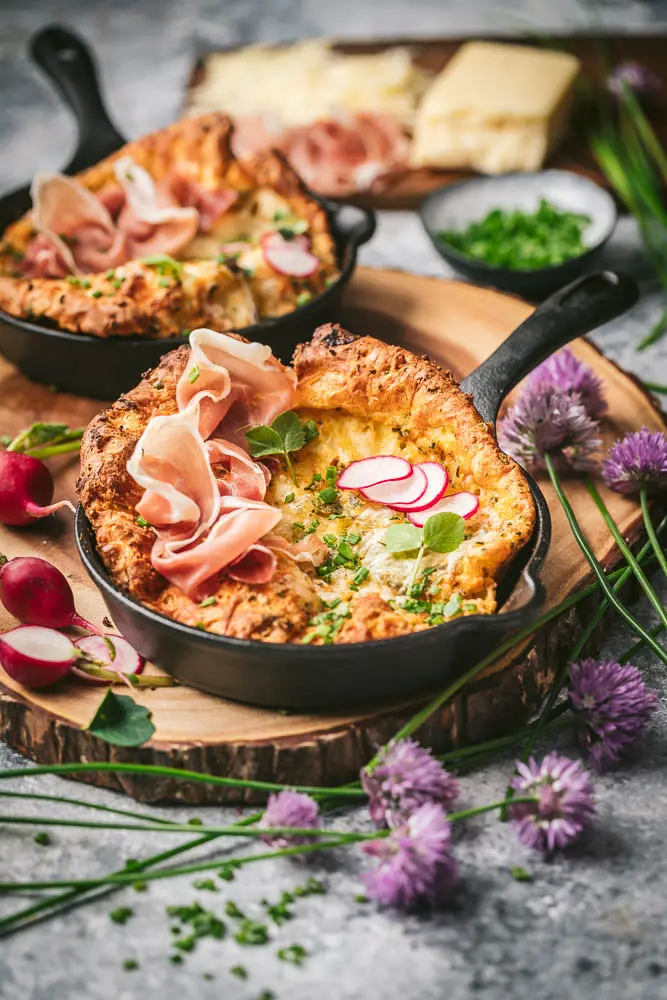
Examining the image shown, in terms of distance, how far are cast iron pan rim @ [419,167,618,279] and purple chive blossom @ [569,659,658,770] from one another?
2.51 meters

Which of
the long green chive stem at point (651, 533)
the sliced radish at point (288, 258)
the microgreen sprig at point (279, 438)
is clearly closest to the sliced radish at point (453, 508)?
the microgreen sprig at point (279, 438)

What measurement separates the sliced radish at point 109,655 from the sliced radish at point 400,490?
2.74 feet

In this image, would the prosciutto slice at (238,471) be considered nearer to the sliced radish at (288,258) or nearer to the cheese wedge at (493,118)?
the sliced radish at (288,258)

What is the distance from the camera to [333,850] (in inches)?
125

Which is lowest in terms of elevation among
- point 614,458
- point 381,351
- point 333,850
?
point 333,850

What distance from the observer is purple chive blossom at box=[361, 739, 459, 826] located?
3.05 metres

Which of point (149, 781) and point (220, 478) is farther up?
point (220, 478)

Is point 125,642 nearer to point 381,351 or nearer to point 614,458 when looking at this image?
point 381,351

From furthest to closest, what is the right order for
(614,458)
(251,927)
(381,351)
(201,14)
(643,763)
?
(201,14) < (614,458) < (381,351) < (643,763) < (251,927)

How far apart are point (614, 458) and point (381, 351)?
929mm

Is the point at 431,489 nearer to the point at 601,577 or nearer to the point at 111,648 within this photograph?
the point at 601,577

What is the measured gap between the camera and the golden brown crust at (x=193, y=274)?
175 inches

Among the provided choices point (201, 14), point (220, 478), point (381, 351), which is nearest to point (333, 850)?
point (220, 478)

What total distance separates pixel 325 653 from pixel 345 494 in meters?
0.75
